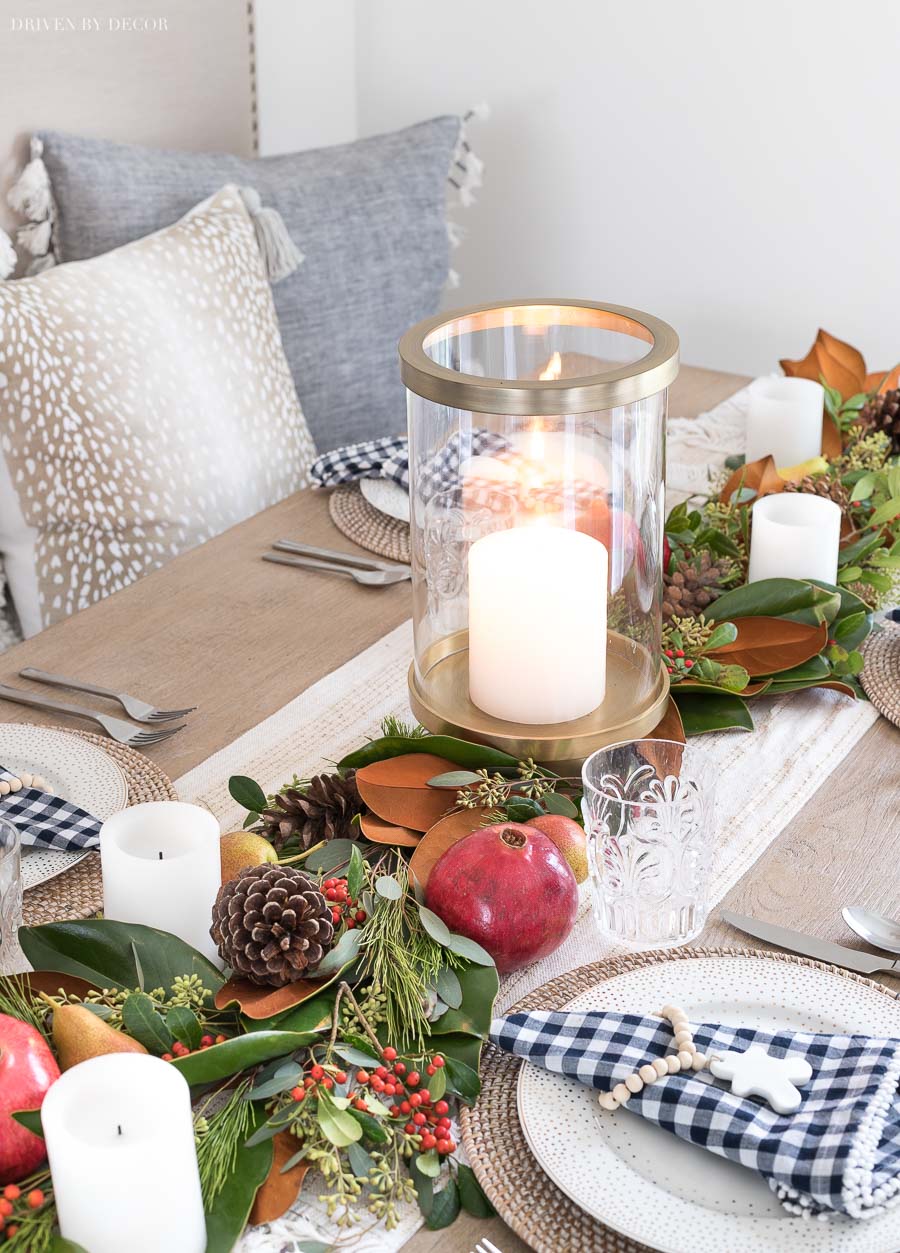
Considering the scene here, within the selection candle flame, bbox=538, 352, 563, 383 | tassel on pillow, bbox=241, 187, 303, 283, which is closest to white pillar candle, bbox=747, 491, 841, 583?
candle flame, bbox=538, 352, 563, 383

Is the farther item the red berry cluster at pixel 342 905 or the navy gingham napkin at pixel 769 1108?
the red berry cluster at pixel 342 905

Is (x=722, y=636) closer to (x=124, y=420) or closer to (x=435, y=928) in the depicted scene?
(x=435, y=928)

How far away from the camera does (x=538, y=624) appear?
0.88m

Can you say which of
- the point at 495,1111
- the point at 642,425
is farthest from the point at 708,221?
the point at 495,1111

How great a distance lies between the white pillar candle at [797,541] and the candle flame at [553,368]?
26 centimetres

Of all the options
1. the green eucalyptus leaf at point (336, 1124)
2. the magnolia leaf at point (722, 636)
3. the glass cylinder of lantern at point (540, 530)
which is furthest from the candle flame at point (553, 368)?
the green eucalyptus leaf at point (336, 1124)

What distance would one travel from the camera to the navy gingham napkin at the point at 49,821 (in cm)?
85

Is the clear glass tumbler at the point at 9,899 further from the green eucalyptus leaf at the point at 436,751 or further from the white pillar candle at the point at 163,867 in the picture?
the green eucalyptus leaf at the point at 436,751

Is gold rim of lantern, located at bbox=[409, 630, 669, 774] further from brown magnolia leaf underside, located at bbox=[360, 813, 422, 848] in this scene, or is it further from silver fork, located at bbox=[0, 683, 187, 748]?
silver fork, located at bbox=[0, 683, 187, 748]

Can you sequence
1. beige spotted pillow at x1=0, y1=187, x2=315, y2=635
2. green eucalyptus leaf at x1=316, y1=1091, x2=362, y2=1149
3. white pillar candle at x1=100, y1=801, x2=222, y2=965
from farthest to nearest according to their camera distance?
beige spotted pillow at x1=0, y1=187, x2=315, y2=635
white pillar candle at x1=100, y1=801, x2=222, y2=965
green eucalyptus leaf at x1=316, y1=1091, x2=362, y2=1149

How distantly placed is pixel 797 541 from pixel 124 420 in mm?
925

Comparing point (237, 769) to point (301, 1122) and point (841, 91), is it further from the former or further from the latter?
point (841, 91)

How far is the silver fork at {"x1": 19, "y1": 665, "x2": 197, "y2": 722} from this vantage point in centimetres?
103

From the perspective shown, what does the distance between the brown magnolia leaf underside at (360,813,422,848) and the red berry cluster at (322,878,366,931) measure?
76 millimetres
